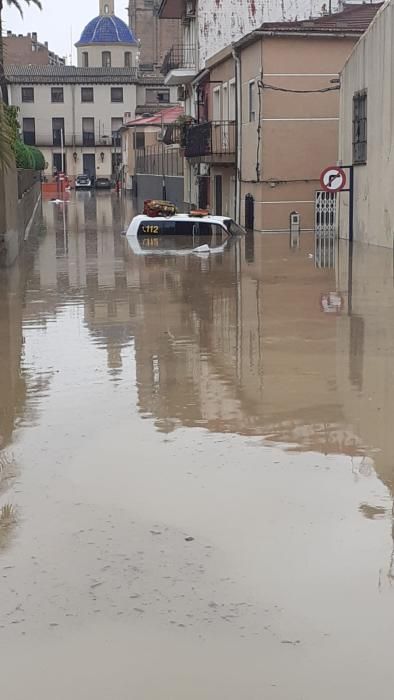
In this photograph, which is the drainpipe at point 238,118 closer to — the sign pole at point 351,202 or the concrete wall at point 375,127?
the concrete wall at point 375,127

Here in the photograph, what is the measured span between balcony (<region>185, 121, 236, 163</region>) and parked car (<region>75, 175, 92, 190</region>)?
49.9 m

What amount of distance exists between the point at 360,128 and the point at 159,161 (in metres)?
38.1

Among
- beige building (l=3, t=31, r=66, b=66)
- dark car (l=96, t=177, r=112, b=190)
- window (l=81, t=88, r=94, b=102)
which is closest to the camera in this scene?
dark car (l=96, t=177, r=112, b=190)

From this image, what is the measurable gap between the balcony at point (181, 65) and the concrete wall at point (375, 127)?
60.0 feet

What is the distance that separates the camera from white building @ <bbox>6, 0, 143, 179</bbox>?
98.1m

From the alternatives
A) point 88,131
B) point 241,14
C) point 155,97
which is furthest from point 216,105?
point 155,97

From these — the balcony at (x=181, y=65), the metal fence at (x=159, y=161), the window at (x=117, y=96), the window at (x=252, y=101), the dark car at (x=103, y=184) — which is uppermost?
the window at (x=117, y=96)

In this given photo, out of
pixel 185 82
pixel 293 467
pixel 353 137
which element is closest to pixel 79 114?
pixel 185 82

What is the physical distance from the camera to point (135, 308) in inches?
631

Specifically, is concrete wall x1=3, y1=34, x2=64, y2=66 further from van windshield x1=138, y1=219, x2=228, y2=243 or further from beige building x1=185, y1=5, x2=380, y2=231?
Answer: van windshield x1=138, y1=219, x2=228, y2=243

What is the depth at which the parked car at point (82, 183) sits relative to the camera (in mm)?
89875

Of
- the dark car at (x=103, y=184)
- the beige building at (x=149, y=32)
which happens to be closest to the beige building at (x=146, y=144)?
the dark car at (x=103, y=184)

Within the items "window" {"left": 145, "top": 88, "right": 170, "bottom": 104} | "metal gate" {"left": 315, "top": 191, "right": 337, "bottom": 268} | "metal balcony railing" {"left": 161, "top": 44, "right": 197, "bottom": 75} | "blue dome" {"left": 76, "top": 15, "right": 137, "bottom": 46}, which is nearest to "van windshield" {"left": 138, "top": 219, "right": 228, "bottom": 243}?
"metal gate" {"left": 315, "top": 191, "right": 337, "bottom": 268}

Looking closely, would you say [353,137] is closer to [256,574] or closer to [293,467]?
[293,467]
